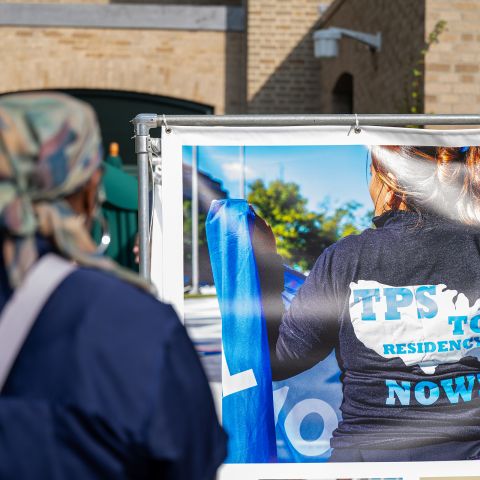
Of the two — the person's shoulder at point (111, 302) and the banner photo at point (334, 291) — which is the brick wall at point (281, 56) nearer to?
the banner photo at point (334, 291)

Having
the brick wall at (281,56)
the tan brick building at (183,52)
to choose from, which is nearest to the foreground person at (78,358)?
the tan brick building at (183,52)

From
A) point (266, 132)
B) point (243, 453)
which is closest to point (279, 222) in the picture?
point (266, 132)

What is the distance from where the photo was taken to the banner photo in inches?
141

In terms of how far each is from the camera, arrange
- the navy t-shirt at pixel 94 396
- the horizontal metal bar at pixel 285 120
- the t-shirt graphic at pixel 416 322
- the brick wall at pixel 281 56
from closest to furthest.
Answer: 1. the navy t-shirt at pixel 94 396
2. the t-shirt graphic at pixel 416 322
3. the horizontal metal bar at pixel 285 120
4. the brick wall at pixel 281 56

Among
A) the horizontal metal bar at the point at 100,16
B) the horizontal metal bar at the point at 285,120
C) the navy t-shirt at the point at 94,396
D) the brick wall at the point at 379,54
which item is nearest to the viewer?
the navy t-shirt at the point at 94,396

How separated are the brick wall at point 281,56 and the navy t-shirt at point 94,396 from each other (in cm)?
1169

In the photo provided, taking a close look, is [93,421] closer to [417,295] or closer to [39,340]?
[39,340]

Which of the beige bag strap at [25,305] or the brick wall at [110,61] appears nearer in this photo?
the beige bag strap at [25,305]

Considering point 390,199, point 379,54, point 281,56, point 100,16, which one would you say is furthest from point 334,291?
point 100,16

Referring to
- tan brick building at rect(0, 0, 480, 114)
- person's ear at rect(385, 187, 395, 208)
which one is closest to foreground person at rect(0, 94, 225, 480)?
person's ear at rect(385, 187, 395, 208)

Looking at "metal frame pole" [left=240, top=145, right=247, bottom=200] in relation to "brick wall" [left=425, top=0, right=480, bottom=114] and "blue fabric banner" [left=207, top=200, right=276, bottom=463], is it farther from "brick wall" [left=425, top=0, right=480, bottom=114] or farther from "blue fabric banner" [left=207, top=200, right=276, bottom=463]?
"brick wall" [left=425, top=0, right=480, bottom=114]

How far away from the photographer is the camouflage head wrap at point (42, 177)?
1.46 metres

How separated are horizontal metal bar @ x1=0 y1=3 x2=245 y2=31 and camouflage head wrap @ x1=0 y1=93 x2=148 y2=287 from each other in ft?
39.1

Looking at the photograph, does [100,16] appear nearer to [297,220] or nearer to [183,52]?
[183,52]
